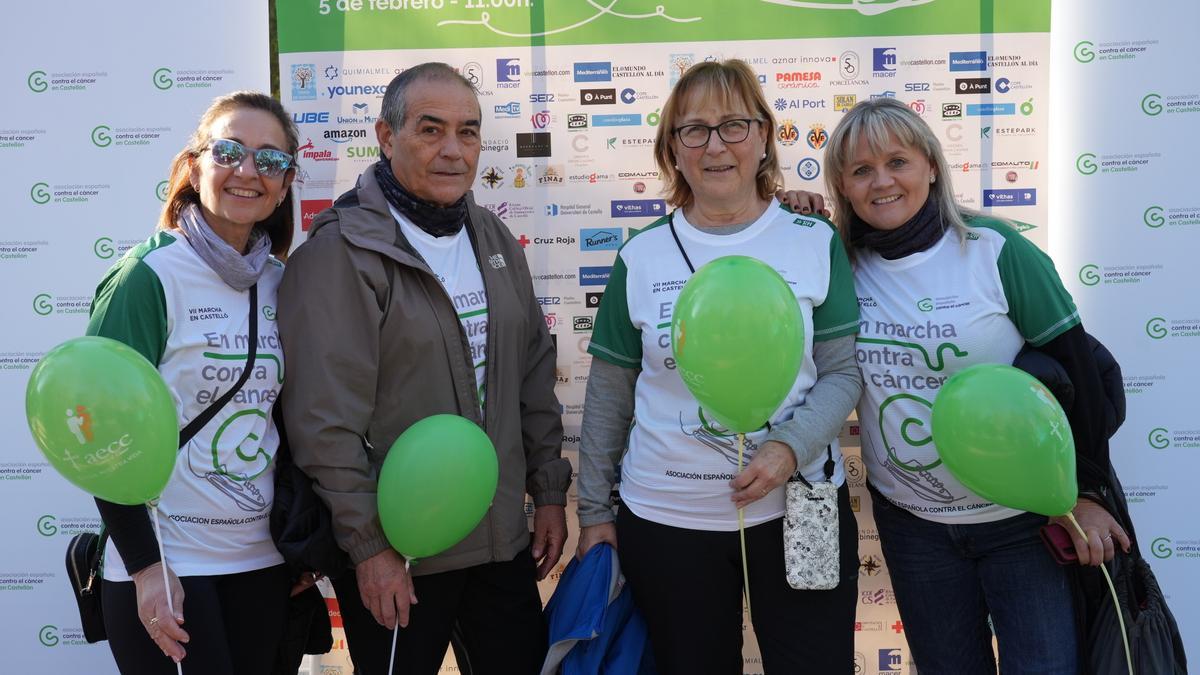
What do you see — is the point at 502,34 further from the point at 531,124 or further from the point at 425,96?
the point at 425,96

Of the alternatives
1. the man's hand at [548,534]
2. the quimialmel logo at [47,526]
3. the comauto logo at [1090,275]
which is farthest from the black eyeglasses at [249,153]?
the comauto logo at [1090,275]

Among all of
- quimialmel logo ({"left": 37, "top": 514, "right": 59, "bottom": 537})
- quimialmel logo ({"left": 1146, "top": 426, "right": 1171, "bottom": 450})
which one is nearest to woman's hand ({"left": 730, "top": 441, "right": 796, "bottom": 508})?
quimialmel logo ({"left": 1146, "top": 426, "right": 1171, "bottom": 450})

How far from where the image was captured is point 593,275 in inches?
123

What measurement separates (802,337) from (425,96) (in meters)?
1.12

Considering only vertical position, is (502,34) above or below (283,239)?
above

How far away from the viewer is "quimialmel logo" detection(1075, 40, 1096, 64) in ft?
9.77

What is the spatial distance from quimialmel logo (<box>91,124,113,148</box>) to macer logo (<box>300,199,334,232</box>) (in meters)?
0.74

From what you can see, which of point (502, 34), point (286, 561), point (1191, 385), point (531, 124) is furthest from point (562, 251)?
A: point (1191, 385)

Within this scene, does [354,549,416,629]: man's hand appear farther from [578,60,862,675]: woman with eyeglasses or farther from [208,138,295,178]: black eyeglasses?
[208,138,295,178]: black eyeglasses

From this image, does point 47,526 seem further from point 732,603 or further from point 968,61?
point 968,61

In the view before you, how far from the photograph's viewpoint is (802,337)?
6.18 feet

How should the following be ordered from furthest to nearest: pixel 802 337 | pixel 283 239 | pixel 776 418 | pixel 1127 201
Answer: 1. pixel 1127 201
2. pixel 283 239
3. pixel 776 418
4. pixel 802 337

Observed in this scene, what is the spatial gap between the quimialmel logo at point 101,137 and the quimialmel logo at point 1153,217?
3.76 meters

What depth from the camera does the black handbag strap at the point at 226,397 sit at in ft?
6.08
